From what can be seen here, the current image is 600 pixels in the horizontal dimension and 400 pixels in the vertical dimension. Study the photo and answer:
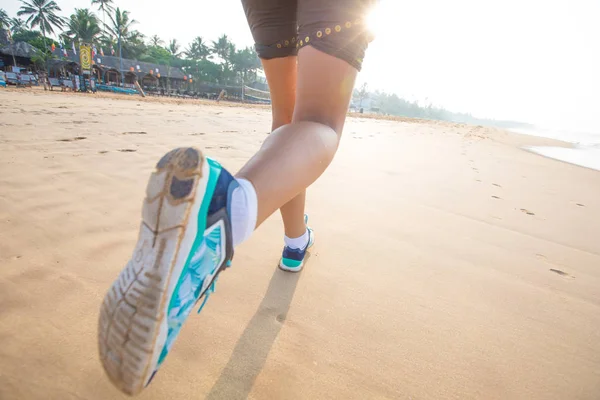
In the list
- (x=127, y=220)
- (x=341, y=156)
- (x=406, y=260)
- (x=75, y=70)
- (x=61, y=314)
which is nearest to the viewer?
(x=61, y=314)

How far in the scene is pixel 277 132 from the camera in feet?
2.31

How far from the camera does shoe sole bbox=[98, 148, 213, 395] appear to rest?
47cm

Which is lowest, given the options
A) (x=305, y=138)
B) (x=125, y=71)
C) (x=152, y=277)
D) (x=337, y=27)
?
(x=152, y=277)

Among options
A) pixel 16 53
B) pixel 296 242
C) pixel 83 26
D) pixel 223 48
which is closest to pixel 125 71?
pixel 16 53

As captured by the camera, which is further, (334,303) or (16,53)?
(16,53)

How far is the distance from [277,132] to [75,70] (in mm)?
33337

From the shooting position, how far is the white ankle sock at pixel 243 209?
566 millimetres

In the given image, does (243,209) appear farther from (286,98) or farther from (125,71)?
(125,71)

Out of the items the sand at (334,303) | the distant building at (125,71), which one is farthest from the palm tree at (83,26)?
the sand at (334,303)

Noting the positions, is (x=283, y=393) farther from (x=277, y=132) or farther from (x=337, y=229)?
(x=337, y=229)

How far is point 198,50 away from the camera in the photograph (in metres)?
48.5

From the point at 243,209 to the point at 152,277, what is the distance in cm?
19

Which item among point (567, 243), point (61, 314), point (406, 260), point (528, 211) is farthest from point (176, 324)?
point (528, 211)

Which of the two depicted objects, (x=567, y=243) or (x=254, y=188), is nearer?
(x=254, y=188)
